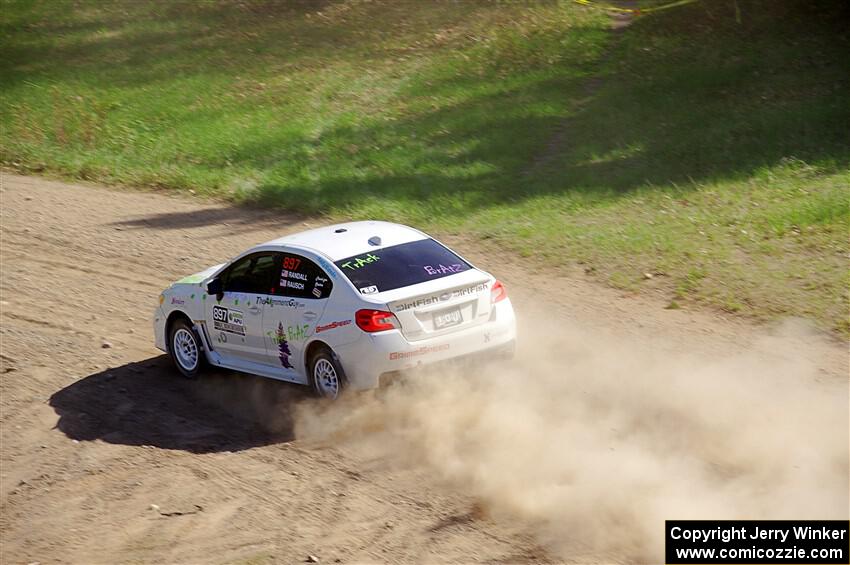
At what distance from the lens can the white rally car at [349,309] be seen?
9914 millimetres

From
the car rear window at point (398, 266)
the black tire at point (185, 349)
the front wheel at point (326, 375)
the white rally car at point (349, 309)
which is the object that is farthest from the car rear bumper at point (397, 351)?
the black tire at point (185, 349)

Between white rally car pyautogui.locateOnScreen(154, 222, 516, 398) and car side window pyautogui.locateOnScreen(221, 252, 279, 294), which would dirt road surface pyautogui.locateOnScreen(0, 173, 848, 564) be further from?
car side window pyautogui.locateOnScreen(221, 252, 279, 294)

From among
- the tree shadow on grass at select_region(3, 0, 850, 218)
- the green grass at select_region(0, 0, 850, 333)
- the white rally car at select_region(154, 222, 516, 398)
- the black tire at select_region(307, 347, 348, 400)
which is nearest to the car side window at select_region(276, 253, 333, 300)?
the white rally car at select_region(154, 222, 516, 398)

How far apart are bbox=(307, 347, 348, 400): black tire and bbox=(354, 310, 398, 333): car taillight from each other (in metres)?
0.50

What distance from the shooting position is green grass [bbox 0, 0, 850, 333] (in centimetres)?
1573

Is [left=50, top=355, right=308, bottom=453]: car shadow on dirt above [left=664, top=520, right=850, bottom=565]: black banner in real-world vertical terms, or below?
below

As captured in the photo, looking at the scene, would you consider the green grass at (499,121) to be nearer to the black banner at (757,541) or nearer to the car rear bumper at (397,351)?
the car rear bumper at (397,351)

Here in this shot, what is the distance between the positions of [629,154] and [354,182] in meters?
5.43

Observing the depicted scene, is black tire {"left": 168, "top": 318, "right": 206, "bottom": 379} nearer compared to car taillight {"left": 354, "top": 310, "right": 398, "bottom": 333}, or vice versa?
car taillight {"left": 354, "top": 310, "right": 398, "bottom": 333}

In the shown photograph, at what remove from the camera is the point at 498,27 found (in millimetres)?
30703

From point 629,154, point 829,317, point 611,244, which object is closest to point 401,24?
point 629,154

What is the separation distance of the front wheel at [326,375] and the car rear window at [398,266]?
0.76 meters

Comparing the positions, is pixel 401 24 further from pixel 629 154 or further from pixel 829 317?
pixel 829 317

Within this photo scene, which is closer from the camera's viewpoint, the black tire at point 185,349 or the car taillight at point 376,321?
the car taillight at point 376,321
